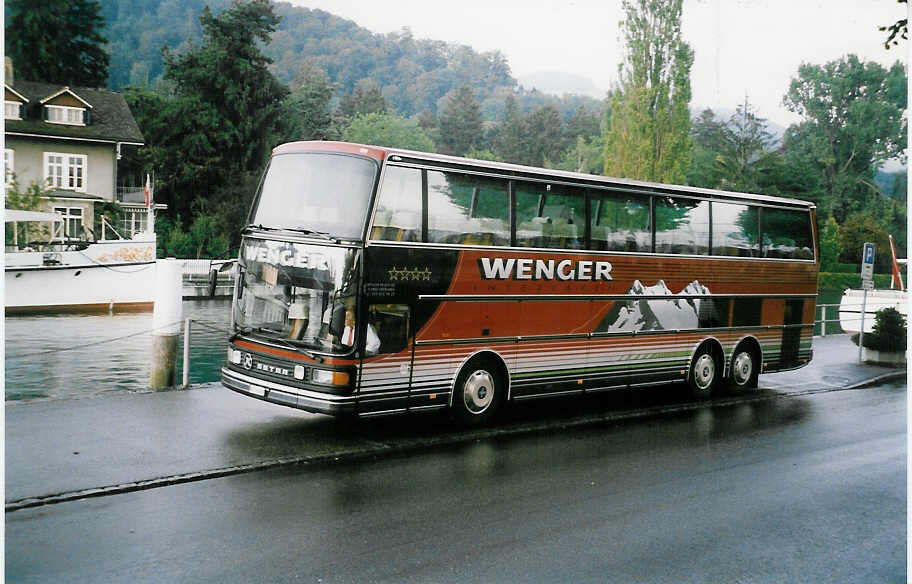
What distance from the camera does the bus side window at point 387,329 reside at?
10.1m

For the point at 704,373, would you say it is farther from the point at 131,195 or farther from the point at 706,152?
the point at 706,152

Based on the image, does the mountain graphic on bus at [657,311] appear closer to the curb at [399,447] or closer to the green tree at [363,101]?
the curb at [399,447]

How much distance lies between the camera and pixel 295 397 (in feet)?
32.8

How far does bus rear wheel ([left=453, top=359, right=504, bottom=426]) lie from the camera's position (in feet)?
37.0

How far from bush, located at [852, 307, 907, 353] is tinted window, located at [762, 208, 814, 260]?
4.61m

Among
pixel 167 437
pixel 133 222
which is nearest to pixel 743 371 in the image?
pixel 167 437

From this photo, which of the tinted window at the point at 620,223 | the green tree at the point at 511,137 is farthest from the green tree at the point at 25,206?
the green tree at the point at 511,137

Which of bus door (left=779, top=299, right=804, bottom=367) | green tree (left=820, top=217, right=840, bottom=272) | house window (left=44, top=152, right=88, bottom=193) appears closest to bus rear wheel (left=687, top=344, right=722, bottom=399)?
bus door (left=779, top=299, right=804, bottom=367)

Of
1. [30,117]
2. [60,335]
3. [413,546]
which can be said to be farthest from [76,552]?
[30,117]

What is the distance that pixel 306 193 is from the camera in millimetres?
10469

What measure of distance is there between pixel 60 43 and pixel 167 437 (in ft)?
115

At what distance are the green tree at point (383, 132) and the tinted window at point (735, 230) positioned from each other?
63513 millimetres

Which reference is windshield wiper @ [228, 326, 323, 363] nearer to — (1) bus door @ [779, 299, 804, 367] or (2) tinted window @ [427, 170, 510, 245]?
(2) tinted window @ [427, 170, 510, 245]

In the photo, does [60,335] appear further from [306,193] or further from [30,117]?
[306,193]
